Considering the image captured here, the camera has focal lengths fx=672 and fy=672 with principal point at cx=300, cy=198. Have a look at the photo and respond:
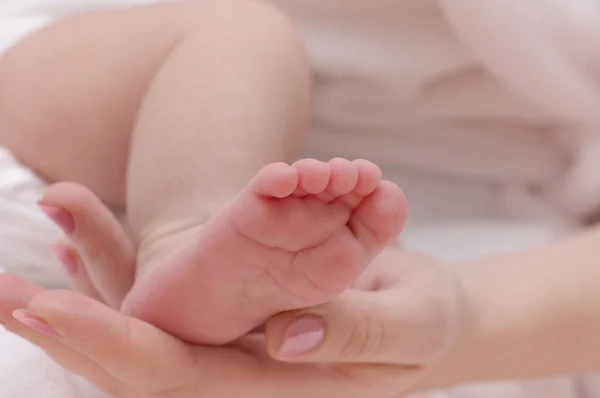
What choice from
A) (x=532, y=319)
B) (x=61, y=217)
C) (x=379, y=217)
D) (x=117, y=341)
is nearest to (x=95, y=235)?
(x=61, y=217)

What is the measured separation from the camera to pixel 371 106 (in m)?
0.73

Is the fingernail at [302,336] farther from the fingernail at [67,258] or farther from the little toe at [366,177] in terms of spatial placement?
the fingernail at [67,258]

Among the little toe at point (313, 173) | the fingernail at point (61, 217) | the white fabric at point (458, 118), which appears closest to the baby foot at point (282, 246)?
the little toe at point (313, 173)

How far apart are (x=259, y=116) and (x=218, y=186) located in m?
0.07

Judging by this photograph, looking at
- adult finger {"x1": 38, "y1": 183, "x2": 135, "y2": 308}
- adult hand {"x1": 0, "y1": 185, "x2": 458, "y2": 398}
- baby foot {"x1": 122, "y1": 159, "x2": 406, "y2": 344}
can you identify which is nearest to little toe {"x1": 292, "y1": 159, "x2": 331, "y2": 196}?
baby foot {"x1": 122, "y1": 159, "x2": 406, "y2": 344}

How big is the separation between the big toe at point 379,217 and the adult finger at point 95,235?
216mm

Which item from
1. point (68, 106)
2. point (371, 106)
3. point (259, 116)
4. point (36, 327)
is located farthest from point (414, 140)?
point (36, 327)

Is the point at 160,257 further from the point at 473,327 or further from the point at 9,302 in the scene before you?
the point at 473,327

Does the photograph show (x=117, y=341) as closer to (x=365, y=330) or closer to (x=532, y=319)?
(x=365, y=330)

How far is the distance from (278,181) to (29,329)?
193 mm

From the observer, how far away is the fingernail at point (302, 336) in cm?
41

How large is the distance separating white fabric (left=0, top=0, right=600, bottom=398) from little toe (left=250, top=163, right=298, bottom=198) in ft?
1.04

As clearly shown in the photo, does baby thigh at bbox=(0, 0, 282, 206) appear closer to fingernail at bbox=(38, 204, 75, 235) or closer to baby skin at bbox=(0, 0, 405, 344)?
baby skin at bbox=(0, 0, 405, 344)

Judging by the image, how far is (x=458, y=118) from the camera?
0.73m
